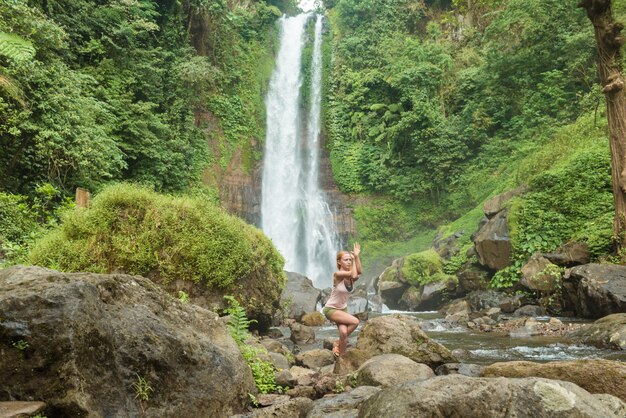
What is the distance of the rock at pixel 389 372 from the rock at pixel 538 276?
784 centimetres

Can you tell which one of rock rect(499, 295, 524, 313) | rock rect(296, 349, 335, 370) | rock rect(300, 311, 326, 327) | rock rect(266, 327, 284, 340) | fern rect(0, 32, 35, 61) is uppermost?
fern rect(0, 32, 35, 61)

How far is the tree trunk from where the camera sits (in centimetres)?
1039

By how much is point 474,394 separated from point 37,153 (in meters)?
11.5

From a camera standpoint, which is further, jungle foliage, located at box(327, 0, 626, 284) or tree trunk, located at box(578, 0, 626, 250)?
jungle foliage, located at box(327, 0, 626, 284)

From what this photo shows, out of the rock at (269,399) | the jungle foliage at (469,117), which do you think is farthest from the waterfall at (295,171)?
the rock at (269,399)

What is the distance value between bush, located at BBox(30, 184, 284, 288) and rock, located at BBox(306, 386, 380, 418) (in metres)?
4.57

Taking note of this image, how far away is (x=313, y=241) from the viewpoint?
80.6 ft

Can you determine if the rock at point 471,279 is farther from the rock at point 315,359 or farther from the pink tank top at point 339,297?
the pink tank top at point 339,297

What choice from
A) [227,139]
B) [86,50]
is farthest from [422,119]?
[86,50]

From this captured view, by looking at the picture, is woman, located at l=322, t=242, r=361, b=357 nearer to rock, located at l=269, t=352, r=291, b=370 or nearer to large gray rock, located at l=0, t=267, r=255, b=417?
rock, located at l=269, t=352, r=291, b=370

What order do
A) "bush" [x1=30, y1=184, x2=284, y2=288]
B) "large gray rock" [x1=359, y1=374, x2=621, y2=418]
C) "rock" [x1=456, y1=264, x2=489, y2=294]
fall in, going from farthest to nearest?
"rock" [x1=456, y1=264, x2=489, y2=294]
"bush" [x1=30, y1=184, x2=284, y2=288]
"large gray rock" [x1=359, y1=374, x2=621, y2=418]

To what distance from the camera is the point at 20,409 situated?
2701mm

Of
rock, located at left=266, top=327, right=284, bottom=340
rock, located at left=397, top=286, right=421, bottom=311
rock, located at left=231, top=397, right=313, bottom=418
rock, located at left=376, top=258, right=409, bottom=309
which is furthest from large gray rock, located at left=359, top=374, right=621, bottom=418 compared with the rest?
rock, located at left=376, top=258, right=409, bottom=309

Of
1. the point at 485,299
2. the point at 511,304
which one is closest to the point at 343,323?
the point at 511,304
